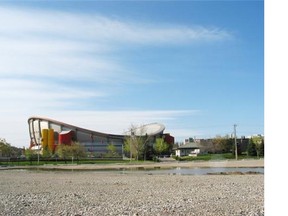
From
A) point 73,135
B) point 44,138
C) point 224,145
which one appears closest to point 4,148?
point 44,138

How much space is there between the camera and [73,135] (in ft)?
404

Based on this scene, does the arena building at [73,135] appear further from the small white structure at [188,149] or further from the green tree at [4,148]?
the green tree at [4,148]

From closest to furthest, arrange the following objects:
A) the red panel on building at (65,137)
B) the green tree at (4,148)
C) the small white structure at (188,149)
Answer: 1. the green tree at (4,148)
2. the small white structure at (188,149)
3. the red panel on building at (65,137)

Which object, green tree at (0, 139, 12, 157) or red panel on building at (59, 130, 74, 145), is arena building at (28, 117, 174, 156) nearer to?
red panel on building at (59, 130, 74, 145)

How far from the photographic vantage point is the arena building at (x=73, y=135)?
117 metres

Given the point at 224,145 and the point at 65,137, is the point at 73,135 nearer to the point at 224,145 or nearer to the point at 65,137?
the point at 65,137

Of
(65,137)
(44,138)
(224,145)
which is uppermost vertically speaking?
(65,137)

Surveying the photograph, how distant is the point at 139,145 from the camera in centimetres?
7544

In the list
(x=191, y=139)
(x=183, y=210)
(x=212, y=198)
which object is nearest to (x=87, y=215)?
(x=183, y=210)

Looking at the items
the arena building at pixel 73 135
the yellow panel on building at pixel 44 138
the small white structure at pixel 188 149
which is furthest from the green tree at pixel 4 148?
the small white structure at pixel 188 149

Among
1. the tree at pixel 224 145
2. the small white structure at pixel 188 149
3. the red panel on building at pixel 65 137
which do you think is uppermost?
the red panel on building at pixel 65 137

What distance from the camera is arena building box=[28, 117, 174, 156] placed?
117438mm

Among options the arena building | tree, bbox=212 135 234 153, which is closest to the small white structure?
the arena building
